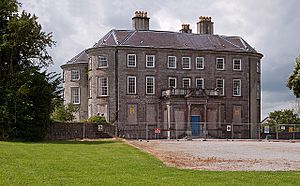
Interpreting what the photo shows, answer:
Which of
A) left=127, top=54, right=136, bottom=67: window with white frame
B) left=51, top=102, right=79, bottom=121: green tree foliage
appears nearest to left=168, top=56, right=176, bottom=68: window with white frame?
left=127, top=54, right=136, bottom=67: window with white frame

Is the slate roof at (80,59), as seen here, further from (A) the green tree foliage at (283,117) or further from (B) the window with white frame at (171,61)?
(A) the green tree foliage at (283,117)

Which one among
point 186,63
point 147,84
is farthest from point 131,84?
point 186,63

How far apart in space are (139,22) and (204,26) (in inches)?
346

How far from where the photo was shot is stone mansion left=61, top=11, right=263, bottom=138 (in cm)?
6144

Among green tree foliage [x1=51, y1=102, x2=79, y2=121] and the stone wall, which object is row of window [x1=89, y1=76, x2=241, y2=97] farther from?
the stone wall

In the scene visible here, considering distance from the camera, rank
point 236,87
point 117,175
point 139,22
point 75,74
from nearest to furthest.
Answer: point 117,175, point 236,87, point 139,22, point 75,74

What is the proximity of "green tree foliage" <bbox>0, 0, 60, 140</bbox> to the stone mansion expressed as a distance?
48.9 ft

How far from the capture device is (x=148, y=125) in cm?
6166

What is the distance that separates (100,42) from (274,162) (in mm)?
43260

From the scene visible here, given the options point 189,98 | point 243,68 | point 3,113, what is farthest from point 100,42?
point 3,113

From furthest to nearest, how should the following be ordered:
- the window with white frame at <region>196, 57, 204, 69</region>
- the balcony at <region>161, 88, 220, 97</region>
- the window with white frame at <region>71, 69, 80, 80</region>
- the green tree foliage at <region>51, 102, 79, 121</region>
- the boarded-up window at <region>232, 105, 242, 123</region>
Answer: the window with white frame at <region>71, 69, 80, 80</region>
the boarded-up window at <region>232, 105, 242, 123</region>
the green tree foliage at <region>51, 102, 79, 121</region>
the window with white frame at <region>196, 57, 204, 69</region>
the balcony at <region>161, 88, 220, 97</region>

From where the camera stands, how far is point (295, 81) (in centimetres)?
5644

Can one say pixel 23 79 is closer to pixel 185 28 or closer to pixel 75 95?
pixel 75 95

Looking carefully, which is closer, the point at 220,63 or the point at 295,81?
the point at 295,81
